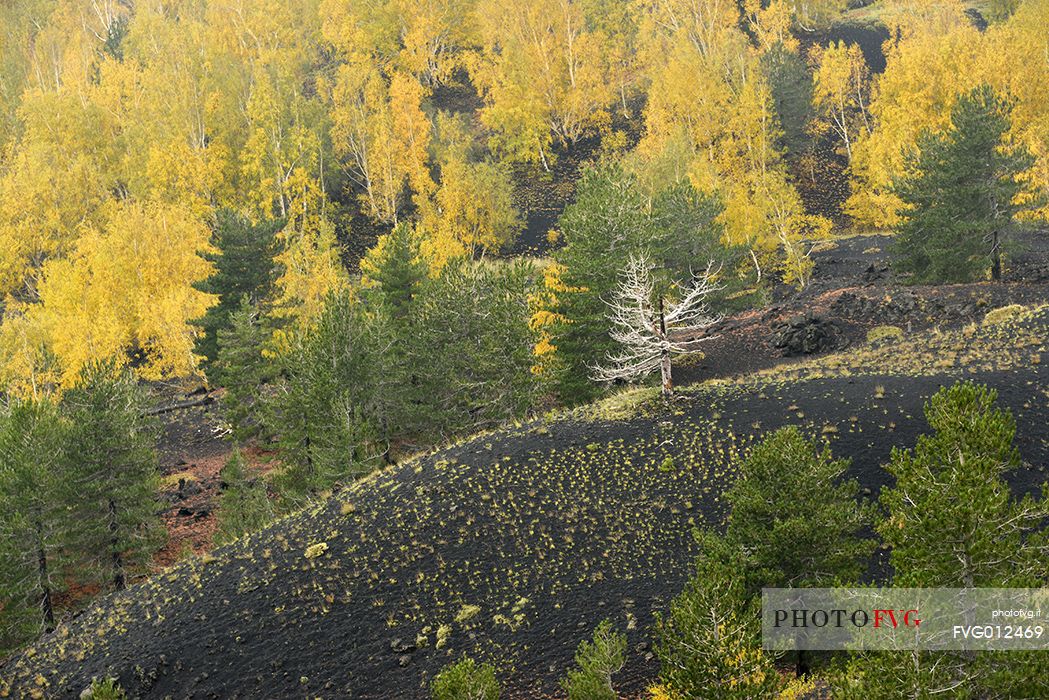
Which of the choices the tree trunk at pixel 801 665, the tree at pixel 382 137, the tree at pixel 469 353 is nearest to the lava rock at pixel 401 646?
the tree trunk at pixel 801 665

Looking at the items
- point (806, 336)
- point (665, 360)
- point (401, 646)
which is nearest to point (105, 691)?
point (401, 646)

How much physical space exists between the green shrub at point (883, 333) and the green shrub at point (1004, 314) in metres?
3.33

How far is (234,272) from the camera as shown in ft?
139

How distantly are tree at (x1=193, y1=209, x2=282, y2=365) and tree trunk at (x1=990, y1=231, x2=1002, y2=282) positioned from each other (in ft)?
120

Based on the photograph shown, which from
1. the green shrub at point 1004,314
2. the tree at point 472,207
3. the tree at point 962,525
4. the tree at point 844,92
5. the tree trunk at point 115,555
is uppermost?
the tree at point 844,92

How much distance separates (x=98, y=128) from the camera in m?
67.9

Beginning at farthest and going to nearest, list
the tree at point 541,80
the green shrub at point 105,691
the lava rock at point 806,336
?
1. the tree at point 541,80
2. the lava rock at point 806,336
3. the green shrub at point 105,691

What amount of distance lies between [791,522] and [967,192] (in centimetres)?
2776

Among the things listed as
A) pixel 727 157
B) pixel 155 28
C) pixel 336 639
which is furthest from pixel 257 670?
pixel 155 28

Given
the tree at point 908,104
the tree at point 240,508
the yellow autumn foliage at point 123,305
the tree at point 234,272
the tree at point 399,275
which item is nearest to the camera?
the tree at point 240,508

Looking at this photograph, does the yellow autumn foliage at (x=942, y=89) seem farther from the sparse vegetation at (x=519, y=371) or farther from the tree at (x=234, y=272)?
the tree at (x=234, y=272)

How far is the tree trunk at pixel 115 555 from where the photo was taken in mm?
26594

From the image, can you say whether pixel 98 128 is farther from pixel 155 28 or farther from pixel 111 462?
pixel 111 462

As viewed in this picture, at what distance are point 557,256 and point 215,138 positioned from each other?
146ft
